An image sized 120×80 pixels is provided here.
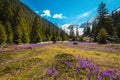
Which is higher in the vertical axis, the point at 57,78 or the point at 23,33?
the point at 23,33

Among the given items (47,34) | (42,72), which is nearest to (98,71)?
(42,72)

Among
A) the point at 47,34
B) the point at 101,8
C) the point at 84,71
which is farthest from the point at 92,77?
the point at 47,34

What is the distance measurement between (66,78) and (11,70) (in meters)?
6.00

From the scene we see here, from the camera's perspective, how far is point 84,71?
1238 centimetres

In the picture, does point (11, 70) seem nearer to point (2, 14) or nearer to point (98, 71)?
point (98, 71)

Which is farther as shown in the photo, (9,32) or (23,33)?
(23,33)

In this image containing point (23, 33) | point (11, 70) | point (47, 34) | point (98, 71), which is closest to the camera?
point (98, 71)

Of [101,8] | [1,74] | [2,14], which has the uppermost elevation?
[101,8]

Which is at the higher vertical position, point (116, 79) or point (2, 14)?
point (2, 14)

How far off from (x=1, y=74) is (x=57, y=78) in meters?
5.49

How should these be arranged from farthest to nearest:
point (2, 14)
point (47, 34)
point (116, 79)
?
1. point (47, 34)
2. point (2, 14)
3. point (116, 79)

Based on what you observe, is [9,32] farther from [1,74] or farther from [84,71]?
[84,71]

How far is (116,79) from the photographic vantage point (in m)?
10.7

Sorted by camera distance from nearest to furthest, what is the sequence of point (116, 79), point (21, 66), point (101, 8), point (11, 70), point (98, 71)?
point (116, 79)
point (98, 71)
point (11, 70)
point (21, 66)
point (101, 8)
